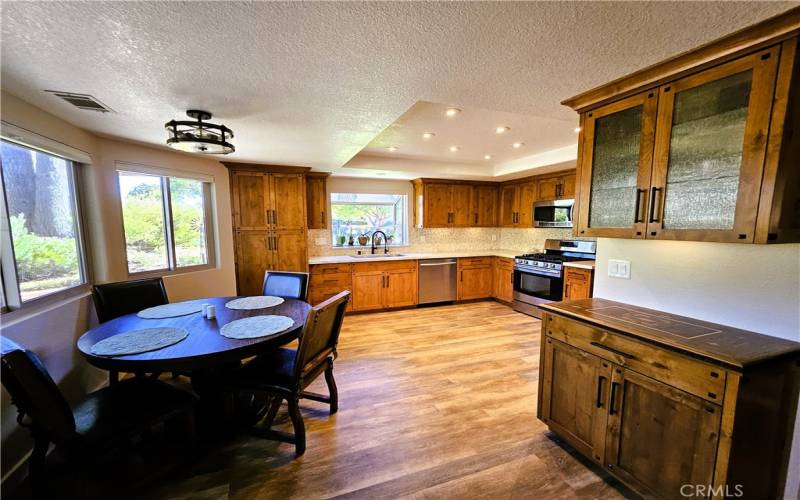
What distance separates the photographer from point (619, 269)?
212cm

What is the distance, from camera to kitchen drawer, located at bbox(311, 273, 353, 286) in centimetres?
465

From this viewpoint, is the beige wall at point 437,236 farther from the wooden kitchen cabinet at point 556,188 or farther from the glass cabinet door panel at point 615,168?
the glass cabinet door panel at point 615,168

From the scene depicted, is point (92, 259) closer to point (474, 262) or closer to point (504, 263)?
point (474, 262)

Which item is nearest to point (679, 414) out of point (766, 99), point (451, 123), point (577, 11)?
point (766, 99)

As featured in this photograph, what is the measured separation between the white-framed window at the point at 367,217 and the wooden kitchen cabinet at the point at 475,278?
48.5 inches

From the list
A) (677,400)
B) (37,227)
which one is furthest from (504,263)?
(37,227)

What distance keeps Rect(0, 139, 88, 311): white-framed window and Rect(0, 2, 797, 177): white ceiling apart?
0.43 metres

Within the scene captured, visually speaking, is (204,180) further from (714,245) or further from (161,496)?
(714,245)

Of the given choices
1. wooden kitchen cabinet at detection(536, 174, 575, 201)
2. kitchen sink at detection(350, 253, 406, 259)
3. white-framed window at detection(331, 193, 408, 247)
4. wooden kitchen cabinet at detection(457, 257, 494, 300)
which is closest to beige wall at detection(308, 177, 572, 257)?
white-framed window at detection(331, 193, 408, 247)

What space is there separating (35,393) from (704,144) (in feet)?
10.9

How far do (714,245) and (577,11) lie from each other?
4.80 feet

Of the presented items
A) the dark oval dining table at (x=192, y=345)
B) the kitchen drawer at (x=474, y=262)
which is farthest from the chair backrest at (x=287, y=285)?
the kitchen drawer at (x=474, y=262)

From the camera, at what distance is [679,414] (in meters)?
1.39

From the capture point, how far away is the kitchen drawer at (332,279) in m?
4.65
